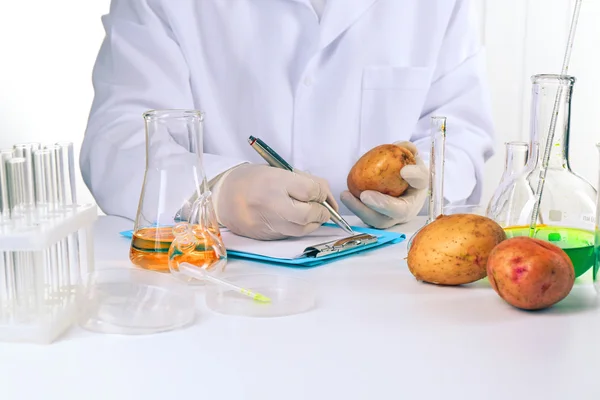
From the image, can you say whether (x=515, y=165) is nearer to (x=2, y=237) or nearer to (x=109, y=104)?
(x=2, y=237)

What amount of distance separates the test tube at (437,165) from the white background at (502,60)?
180cm

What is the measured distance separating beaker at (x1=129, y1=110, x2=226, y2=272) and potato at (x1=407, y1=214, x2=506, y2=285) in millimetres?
249

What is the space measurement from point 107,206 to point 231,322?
0.74 metres

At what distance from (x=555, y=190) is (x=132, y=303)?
19.1 inches

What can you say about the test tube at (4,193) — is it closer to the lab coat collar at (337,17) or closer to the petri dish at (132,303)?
the petri dish at (132,303)

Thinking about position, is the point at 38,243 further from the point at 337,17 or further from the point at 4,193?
the point at 337,17

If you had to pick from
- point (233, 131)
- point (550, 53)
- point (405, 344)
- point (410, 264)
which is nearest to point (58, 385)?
point (405, 344)

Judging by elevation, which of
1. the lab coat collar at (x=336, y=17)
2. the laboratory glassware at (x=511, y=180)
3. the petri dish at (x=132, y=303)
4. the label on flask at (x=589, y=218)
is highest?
the lab coat collar at (x=336, y=17)

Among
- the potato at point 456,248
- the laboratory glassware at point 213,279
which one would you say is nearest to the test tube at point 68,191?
the laboratory glassware at point 213,279

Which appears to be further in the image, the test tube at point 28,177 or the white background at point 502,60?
the white background at point 502,60

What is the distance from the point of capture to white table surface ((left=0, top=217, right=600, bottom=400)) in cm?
54

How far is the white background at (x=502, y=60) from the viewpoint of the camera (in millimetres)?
2564

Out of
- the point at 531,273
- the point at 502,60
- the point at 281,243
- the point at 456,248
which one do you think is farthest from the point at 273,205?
the point at 502,60

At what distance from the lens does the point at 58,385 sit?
55 cm
